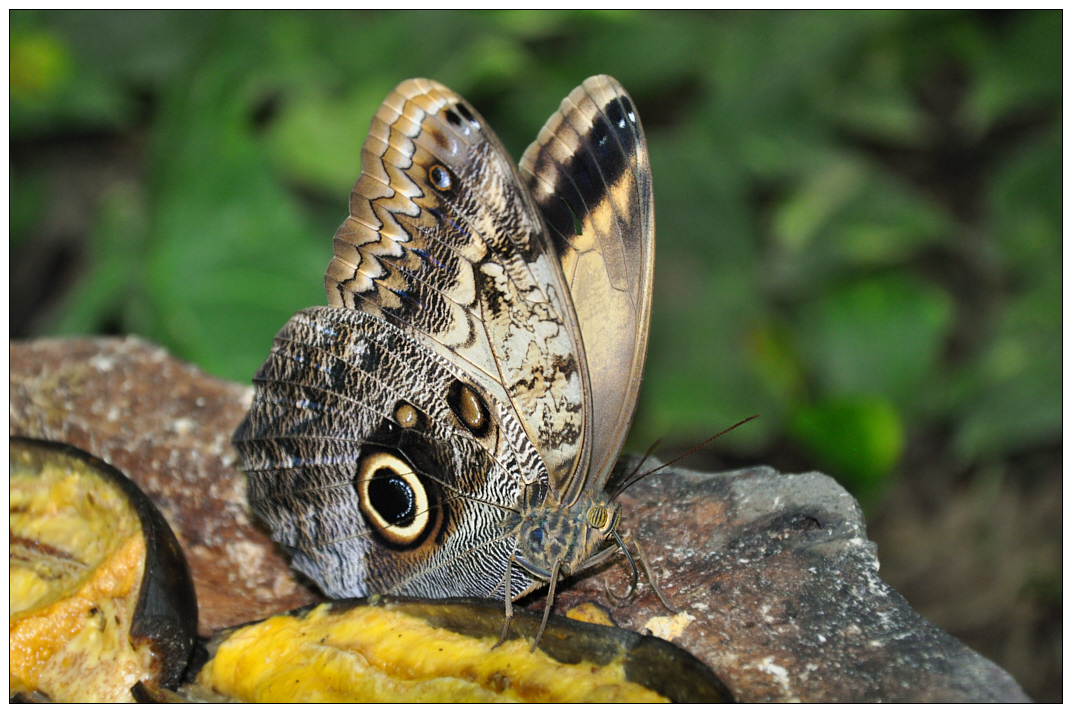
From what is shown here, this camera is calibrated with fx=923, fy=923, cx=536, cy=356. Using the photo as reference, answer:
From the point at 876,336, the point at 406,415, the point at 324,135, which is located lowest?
the point at 406,415

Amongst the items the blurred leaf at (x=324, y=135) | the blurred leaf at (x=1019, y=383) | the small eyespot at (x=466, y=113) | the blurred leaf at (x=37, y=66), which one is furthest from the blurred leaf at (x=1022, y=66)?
the blurred leaf at (x=37, y=66)

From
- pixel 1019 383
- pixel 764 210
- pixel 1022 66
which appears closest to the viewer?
pixel 1019 383

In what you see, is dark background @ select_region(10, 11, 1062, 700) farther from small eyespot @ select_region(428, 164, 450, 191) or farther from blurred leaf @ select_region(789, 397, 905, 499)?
small eyespot @ select_region(428, 164, 450, 191)

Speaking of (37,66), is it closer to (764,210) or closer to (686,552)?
(764,210)

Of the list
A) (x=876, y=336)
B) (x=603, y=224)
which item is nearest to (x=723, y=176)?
(x=876, y=336)

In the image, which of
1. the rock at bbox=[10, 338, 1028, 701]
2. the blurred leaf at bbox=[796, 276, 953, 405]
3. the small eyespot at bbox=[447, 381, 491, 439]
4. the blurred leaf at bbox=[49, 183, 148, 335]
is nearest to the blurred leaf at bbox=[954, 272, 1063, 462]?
the blurred leaf at bbox=[796, 276, 953, 405]

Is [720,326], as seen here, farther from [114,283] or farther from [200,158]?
[114,283]

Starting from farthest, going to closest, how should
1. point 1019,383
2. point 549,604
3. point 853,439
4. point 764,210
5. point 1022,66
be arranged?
point 764,210 < point 1022,66 < point 1019,383 < point 853,439 < point 549,604
